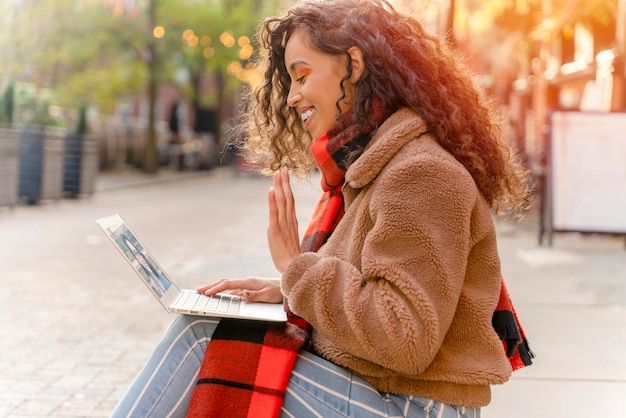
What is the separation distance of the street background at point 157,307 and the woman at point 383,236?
3.00ft

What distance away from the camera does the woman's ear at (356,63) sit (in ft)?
7.06

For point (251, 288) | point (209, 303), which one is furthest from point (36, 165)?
point (209, 303)

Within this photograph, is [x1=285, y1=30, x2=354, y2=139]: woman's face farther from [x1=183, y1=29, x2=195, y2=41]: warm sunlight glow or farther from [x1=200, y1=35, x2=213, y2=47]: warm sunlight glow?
[x1=200, y1=35, x2=213, y2=47]: warm sunlight glow

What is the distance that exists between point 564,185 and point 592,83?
6.46m

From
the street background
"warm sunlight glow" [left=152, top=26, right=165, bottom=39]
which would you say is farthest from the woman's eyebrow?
"warm sunlight glow" [left=152, top=26, right=165, bottom=39]

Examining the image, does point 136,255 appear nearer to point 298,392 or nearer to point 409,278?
point 298,392

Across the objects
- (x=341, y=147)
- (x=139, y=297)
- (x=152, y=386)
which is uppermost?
(x=341, y=147)

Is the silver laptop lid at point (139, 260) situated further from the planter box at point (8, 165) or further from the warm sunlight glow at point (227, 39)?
the warm sunlight glow at point (227, 39)

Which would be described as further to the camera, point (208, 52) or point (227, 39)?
point (208, 52)

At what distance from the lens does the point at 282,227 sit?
2221 mm

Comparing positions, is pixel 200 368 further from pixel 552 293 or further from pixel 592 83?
pixel 592 83

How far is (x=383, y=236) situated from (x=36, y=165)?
42.2 ft

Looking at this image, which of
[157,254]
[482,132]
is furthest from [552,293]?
[482,132]

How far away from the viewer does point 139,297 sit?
6.41 m
